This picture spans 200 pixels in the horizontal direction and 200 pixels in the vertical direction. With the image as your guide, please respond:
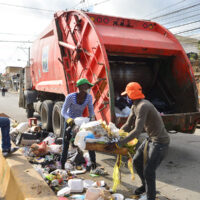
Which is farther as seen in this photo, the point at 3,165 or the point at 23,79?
the point at 23,79

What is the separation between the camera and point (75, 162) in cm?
375

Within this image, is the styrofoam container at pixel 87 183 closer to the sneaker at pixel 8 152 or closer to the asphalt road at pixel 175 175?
the asphalt road at pixel 175 175

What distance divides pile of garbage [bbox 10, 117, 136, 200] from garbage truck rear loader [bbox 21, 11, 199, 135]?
2.61ft

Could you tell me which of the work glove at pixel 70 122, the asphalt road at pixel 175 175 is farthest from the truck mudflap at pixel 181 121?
the work glove at pixel 70 122

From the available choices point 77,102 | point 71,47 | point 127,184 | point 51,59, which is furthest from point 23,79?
point 127,184

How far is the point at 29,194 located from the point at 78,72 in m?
2.96

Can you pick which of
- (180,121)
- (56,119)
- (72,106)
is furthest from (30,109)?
(180,121)

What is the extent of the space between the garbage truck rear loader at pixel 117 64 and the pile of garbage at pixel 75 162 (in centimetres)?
79

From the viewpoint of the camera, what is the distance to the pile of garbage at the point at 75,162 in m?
2.60

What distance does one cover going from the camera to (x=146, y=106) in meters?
2.33

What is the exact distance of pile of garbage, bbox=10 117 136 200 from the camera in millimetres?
2596

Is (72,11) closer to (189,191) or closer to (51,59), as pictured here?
(51,59)

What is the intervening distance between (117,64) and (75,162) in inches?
94.7

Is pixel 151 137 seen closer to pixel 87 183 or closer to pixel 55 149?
pixel 87 183
